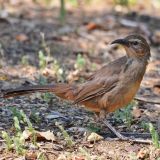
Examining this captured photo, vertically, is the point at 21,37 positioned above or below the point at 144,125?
below

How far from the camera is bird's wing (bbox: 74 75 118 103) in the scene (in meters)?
6.57

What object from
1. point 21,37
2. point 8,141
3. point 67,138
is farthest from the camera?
point 21,37

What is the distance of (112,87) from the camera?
6.55 m

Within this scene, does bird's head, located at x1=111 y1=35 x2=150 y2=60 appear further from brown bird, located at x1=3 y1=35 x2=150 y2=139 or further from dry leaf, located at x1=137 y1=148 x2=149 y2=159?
dry leaf, located at x1=137 y1=148 x2=149 y2=159

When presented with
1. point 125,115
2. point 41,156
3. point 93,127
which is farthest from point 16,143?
point 125,115

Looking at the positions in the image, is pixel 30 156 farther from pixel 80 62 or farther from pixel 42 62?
pixel 80 62

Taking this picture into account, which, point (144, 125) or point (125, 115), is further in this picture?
point (125, 115)

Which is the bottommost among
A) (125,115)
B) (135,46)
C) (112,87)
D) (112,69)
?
(125,115)

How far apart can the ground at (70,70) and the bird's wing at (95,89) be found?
0.32 m

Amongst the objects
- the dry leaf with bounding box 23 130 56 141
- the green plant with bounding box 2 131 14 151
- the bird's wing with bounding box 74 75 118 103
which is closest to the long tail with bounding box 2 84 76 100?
the bird's wing with bounding box 74 75 118 103

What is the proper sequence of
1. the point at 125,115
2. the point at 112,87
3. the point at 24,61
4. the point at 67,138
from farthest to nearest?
the point at 24,61 → the point at 125,115 → the point at 112,87 → the point at 67,138

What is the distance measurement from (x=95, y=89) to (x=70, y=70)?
2.30 meters

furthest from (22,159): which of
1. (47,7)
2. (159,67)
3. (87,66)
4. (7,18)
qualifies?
(47,7)

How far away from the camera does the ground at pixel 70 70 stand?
19.8 feet
